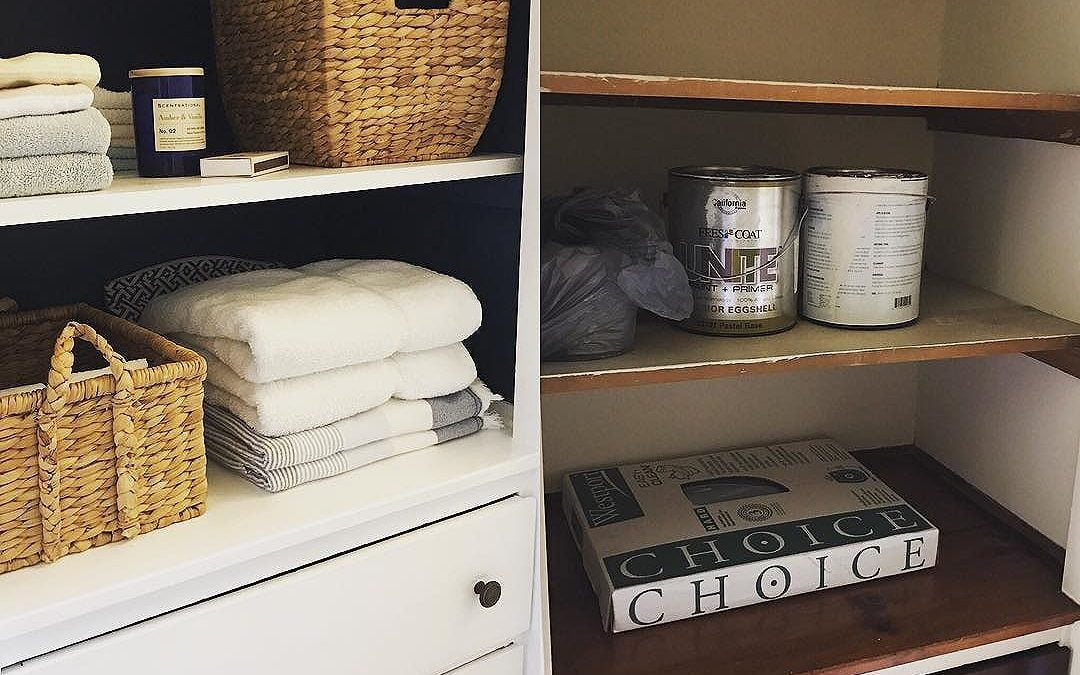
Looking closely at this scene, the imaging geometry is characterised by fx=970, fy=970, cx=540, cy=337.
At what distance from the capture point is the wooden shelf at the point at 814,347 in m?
1.09

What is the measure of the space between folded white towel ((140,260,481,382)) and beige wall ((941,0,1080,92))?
90 cm

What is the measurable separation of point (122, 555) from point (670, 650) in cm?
70

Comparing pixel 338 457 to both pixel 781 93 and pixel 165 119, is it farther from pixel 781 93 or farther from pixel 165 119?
pixel 781 93

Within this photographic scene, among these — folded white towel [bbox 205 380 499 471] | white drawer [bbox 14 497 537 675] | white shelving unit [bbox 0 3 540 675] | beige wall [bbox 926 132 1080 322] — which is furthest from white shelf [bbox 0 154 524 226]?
beige wall [bbox 926 132 1080 322]

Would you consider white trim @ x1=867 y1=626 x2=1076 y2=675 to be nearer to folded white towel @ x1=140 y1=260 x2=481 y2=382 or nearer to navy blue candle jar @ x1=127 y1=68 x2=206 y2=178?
folded white towel @ x1=140 y1=260 x2=481 y2=382

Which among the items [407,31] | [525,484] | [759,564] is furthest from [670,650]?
[407,31]

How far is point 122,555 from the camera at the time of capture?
832 mm

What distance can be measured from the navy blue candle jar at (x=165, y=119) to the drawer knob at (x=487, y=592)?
1.64 feet

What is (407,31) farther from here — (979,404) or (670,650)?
(979,404)

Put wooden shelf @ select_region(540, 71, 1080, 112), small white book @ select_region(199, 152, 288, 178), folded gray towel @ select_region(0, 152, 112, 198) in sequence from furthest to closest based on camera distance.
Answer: wooden shelf @ select_region(540, 71, 1080, 112) → small white book @ select_region(199, 152, 288, 178) → folded gray towel @ select_region(0, 152, 112, 198)

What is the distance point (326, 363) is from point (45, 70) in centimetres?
35

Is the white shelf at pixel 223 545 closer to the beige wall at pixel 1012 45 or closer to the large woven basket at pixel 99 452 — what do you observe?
the large woven basket at pixel 99 452

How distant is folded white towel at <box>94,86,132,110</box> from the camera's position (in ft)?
3.14

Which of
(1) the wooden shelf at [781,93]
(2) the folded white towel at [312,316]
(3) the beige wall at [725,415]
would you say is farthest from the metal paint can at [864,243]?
(2) the folded white towel at [312,316]
